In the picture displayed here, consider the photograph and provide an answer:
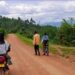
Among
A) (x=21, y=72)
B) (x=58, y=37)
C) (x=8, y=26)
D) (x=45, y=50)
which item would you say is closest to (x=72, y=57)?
(x=45, y=50)

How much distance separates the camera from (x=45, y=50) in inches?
958

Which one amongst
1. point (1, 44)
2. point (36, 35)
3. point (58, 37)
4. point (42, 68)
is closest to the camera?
point (1, 44)

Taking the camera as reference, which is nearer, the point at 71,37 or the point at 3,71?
the point at 3,71

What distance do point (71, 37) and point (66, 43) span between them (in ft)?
7.26

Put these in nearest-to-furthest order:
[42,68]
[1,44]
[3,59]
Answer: [3,59], [1,44], [42,68]

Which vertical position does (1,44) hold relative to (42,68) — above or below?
above

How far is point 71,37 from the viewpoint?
41.9 meters

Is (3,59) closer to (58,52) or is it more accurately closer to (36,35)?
(36,35)

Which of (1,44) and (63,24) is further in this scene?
(63,24)

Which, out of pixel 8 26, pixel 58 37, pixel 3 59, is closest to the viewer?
pixel 3 59

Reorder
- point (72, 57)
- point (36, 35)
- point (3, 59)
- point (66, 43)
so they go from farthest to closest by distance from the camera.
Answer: point (66, 43) → point (36, 35) → point (72, 57) → point (3, 59)

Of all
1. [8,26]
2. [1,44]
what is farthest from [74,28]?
[8,26]

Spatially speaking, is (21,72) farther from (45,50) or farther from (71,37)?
(71,37)

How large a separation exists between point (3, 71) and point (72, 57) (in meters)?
9.81
